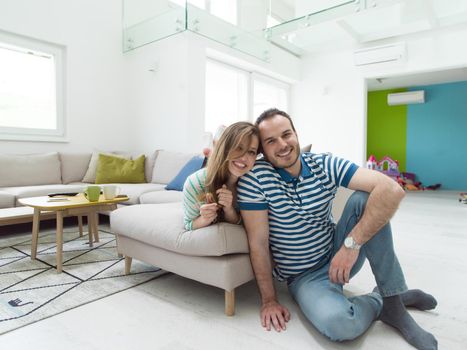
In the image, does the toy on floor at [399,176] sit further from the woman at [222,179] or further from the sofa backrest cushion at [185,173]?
the woman at [222,179]

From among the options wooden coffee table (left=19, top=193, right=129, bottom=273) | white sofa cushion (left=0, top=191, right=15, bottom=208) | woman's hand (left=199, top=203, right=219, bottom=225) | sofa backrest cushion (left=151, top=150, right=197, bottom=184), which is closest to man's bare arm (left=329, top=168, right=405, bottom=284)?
woman's hand (left=199, top=203, right=219, bottom=225)

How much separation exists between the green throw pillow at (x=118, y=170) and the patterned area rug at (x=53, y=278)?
108 cm

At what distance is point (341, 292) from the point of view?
4.12ft

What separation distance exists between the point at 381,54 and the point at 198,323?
4.93 m

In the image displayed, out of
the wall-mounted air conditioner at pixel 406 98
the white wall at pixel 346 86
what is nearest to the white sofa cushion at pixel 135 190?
the white wall at pixel 346 86

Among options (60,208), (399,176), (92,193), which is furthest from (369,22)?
(60,208)

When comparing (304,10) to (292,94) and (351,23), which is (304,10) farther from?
(292,94)

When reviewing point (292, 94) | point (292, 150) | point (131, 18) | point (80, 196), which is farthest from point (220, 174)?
point (292, 94)

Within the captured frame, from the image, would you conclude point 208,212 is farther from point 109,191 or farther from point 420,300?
point 109,191

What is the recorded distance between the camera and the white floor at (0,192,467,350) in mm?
1174

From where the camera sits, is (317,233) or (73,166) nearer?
(317,233)

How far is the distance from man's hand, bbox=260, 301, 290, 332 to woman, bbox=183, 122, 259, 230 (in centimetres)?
39

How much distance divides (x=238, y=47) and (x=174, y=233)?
144 inches

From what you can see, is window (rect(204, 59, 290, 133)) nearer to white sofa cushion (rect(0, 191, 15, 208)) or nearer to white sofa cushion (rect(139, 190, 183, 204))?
white sofa cushion (rect(139, 190, 183, 204))
